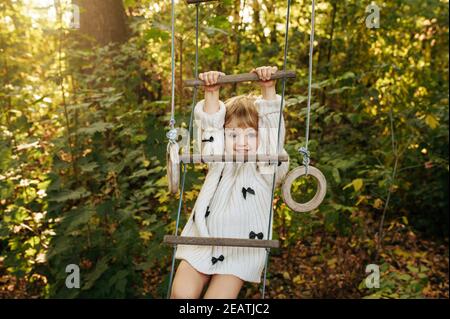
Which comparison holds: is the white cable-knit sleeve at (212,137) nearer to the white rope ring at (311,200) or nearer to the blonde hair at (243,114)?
the blonde hair at (243,114)

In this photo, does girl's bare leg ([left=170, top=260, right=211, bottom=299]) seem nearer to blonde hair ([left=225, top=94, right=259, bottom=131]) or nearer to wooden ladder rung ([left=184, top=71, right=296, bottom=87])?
blonde hair ([left=225, top=94, right=259, bottom=131])

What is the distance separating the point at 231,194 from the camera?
2.61 m

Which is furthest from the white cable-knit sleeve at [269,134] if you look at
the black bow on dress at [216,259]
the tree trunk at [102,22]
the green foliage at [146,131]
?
the tree trunk at [102,22]

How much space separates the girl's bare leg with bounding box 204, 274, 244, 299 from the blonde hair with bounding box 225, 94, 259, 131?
28.3 inches

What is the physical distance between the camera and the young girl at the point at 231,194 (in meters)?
2.46

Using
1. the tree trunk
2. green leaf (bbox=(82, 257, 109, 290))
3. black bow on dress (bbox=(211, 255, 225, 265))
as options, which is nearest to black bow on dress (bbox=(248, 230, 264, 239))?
black bow on dress (bbox=(211, 255, 225, 265))

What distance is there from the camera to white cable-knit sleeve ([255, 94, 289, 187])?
264 cm

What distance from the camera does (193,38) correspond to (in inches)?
163

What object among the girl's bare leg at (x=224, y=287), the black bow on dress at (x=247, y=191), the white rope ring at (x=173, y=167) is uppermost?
the white rope ring at (x=173, y=167)

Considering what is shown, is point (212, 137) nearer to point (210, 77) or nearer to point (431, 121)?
point (210, 77)

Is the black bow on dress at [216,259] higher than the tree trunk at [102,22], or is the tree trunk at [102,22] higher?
the tree trunk at [102,22]

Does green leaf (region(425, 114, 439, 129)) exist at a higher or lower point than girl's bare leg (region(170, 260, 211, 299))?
higher

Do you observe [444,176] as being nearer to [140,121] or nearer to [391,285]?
[391,285]

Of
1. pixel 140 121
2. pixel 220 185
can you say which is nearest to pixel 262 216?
pixel 220 185
